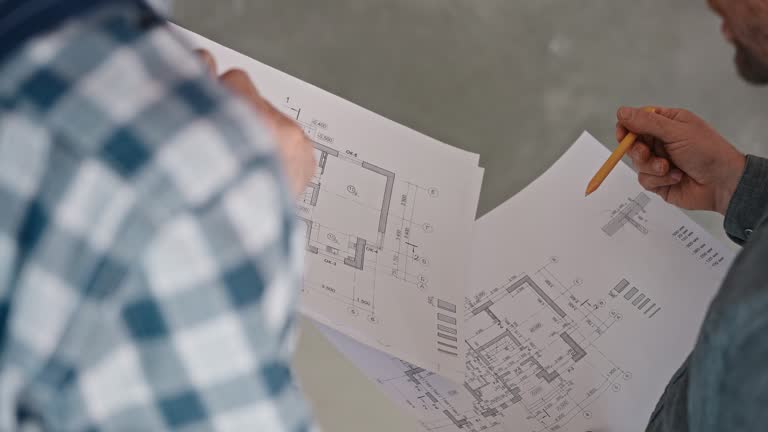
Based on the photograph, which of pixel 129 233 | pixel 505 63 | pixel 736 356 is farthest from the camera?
pixel 505 63

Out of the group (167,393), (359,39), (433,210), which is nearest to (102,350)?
(167,393)

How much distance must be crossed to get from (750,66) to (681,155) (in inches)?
6.8

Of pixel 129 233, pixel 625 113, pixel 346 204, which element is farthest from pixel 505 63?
pixel 129 233

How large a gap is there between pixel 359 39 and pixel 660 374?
0.45 meters

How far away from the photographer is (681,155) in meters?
A: 0.81

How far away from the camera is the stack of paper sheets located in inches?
28.0

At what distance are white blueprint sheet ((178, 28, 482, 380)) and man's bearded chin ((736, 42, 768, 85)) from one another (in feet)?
1.06

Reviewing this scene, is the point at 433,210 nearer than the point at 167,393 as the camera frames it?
No

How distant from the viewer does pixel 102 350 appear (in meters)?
0.33

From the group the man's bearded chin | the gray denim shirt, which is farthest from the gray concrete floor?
the gray denim shirt

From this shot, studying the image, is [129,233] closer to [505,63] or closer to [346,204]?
[346,204]

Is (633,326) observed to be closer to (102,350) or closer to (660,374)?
(660,374)

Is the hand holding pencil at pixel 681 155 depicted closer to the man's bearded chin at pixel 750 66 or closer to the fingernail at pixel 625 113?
the fingernail at pixel 625 113

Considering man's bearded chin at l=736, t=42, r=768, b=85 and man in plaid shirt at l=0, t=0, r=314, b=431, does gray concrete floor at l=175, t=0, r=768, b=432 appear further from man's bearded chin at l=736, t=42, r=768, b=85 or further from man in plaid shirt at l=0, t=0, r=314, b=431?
man in plaid shirt at l=0, t=0, r=314, b=431
